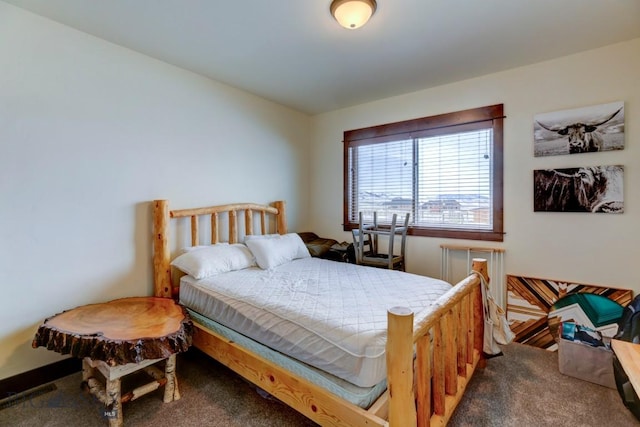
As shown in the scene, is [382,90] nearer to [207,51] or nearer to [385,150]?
[385,150]

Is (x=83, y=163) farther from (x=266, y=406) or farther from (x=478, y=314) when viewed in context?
(x=478, y=314)

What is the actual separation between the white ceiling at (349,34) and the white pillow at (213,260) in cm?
176

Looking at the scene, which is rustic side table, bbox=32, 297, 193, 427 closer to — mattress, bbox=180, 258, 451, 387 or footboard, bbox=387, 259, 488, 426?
mattress, bbox=180, 258, 451, 387

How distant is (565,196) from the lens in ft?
8.54

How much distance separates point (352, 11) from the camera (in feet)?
6.16

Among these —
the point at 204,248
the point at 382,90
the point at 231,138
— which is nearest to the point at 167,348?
the point at 204,248

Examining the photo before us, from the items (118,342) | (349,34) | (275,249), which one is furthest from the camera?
(275,249)

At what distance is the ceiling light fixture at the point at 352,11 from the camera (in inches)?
72.5

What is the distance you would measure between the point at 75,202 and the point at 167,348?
1.42 metres

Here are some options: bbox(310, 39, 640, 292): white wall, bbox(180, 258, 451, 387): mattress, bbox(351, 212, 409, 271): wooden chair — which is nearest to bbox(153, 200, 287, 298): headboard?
bbox(180, 258, 451, 387): mattress

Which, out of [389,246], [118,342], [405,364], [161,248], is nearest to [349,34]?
[389,246]

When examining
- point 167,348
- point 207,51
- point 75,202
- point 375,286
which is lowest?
point 167,348

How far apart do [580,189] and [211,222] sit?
11.3 feet

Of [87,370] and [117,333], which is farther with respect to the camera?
[87,370]
